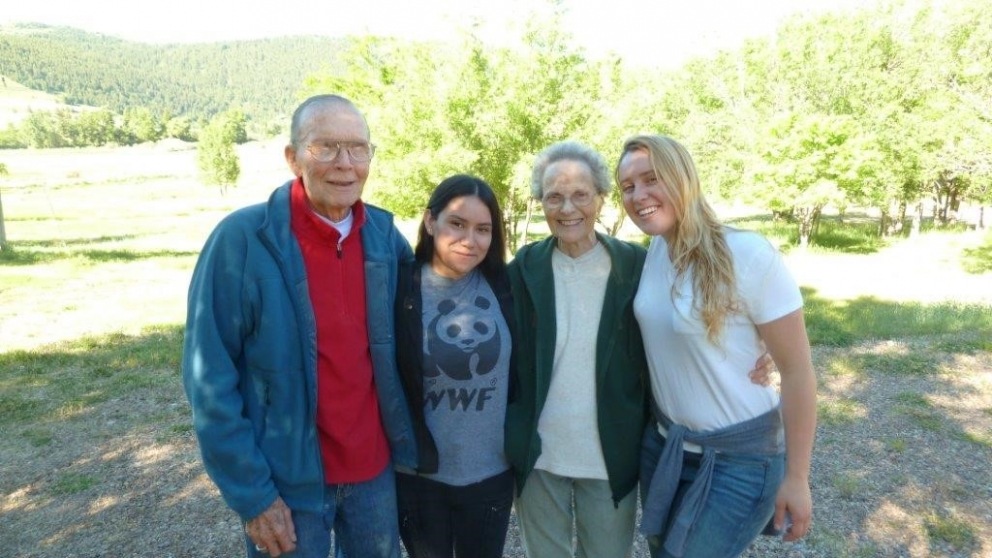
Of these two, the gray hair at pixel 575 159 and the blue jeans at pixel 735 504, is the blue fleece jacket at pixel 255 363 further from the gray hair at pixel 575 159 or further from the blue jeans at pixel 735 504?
the blue jeans at pixel 735 504

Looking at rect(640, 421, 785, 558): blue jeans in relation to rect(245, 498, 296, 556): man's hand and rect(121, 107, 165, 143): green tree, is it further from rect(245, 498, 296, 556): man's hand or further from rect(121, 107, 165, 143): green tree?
rect(121, 107, 165, 143): green tree

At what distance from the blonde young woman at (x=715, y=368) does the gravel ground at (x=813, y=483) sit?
1987 mm

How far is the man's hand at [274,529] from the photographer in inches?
79.4

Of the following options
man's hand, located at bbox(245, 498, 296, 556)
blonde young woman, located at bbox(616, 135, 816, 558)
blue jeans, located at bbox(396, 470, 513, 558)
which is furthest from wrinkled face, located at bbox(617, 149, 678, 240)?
man's hand, located at bbox(245, 498, 296, 556)

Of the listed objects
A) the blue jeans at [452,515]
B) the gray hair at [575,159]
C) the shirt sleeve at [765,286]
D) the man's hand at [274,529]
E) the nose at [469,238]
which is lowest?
the blue jeans at [452,515]

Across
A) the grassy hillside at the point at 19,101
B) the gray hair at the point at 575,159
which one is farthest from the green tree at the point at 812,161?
the grassy hillside at the point at 19,101

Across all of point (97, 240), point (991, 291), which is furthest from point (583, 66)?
point (97, 240)

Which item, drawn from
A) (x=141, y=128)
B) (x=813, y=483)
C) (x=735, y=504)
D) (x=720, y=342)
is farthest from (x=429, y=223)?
(x=141, y=128)

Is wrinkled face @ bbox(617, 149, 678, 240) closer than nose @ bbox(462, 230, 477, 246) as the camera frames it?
Yes

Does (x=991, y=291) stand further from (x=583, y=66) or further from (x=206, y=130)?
(x=206, y=130)

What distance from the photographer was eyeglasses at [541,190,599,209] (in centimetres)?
239

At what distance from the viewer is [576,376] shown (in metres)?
2.39

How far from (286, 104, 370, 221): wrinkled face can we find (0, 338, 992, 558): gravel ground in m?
2.80

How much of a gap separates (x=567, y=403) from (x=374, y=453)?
0.80 m
